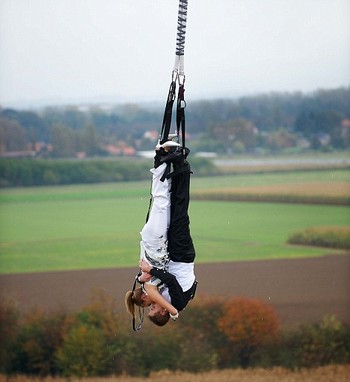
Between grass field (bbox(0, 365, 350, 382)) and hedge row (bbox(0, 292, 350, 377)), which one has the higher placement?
hedge row (bbox(0, 292, 350, 377))

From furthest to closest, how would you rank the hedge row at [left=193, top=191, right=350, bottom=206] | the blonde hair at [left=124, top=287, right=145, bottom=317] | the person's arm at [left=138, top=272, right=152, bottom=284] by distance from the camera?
the hedge row at [left=193, top=191, right=350, bottom=206] < the blonde hair at [left=124, top=287, right=145, bottom=317] < the person's arm at [left=138, top=272, right=152, bottom=284]

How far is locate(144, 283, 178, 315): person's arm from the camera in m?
6.98

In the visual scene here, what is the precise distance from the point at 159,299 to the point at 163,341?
1069cm

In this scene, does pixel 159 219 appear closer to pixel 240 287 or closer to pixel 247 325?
pixel 240 287

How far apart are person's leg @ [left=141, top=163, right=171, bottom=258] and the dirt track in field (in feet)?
34.8

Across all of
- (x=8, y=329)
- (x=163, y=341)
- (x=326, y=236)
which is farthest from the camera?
(x=326, y=236)

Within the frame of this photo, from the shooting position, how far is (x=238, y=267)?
58.4 ft

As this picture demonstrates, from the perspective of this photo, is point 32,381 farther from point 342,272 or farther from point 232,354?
point 342,272

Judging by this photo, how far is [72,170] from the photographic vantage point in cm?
1858

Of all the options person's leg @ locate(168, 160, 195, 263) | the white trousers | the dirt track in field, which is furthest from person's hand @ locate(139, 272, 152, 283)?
the dirt track in field

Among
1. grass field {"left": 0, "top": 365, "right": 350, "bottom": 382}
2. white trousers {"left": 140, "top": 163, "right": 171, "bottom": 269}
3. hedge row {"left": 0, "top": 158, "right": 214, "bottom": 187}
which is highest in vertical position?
white trousers {"left": 140, "top": 163, "right": 171, "bottom": 269}

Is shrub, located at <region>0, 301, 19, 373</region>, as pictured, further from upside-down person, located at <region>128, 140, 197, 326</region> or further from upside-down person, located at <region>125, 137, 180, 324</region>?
upside-down person, located at <region>125, 137, 180, 324</region>

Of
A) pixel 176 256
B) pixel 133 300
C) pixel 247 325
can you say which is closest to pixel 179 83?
pixel 176 256

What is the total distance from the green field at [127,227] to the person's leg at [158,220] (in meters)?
10.7
